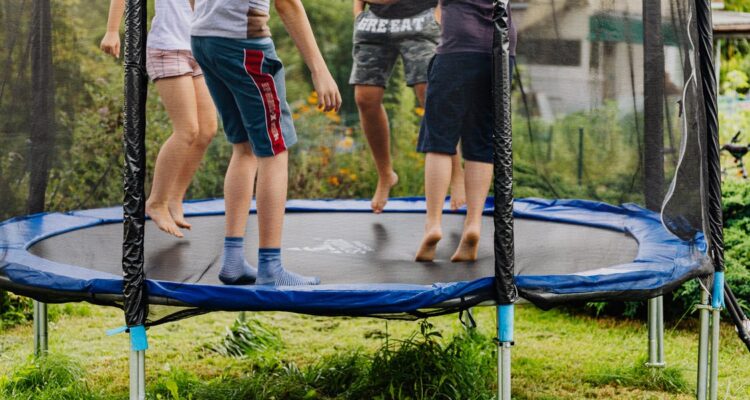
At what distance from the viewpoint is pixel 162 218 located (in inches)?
110

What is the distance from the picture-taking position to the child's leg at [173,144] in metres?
2.58

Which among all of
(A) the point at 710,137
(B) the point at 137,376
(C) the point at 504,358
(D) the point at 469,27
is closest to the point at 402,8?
(D) the point at 469,27

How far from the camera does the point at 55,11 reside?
8.96ft

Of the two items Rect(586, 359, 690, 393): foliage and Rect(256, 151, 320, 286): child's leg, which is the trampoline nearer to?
Rect(256, 151, 320, 286): child's leg

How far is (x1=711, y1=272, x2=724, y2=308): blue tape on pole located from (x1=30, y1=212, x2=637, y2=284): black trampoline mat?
0.29m

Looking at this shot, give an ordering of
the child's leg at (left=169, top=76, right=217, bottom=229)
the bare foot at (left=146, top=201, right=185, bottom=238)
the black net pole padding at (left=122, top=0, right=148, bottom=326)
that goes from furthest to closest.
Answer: the bare foot at (left=146, top=201, right=185, bottom=238) → the child's leg at (left=169, top=76, right=217, bottom=229) → the black net pole padding at (left=122, top=0, right=148, bottom=326)

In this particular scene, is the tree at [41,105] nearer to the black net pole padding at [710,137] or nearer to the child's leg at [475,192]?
the child's leg at [475,192]

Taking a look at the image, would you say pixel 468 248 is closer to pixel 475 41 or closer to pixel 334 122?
pixel 475 41

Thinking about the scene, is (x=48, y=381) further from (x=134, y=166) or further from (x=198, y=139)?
(x=134, y=166)

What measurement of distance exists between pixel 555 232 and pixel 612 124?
371 millimetres

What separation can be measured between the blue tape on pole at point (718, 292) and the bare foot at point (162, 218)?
1.56 m

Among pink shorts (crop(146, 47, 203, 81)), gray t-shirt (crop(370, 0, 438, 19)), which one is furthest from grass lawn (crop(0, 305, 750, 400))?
gray t-shirt (crop(370, 0, 438, 19))

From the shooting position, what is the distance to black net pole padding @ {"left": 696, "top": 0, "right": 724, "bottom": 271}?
2.61 meters

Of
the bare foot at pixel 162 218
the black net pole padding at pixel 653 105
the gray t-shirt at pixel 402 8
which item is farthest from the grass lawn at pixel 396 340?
the gray t-shirt at pixel 402 8
